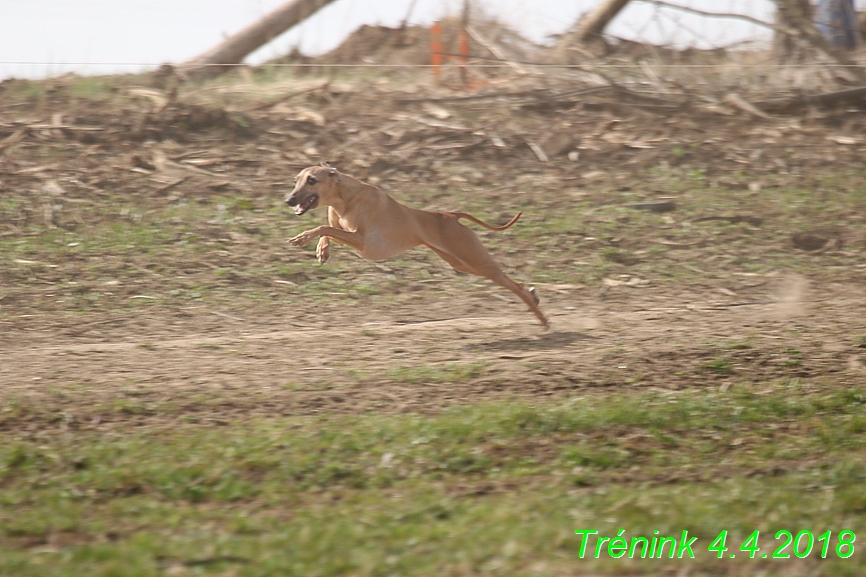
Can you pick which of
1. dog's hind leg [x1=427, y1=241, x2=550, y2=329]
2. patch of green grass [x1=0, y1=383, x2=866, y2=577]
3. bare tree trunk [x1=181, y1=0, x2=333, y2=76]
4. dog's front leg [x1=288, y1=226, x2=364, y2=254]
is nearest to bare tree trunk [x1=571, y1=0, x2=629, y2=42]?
bare tree trunk [x1=181, y1=0, x2=333, y2=76]

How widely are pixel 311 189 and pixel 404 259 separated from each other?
3158mm

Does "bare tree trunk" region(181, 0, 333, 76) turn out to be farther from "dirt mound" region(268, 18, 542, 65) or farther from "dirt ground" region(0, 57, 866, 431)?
"dirt ground" region(0, 57, 866, 431)

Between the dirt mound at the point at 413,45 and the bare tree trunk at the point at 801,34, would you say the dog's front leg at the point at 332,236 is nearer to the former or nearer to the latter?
the dirt mound at the point at 413,45

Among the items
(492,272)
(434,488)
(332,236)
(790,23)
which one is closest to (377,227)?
(332,236)

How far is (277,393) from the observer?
20.0ft

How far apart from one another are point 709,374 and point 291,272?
4903mm

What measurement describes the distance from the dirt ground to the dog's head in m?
1.14

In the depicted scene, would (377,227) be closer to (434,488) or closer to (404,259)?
(404,259)

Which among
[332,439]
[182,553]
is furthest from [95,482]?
[332,439]

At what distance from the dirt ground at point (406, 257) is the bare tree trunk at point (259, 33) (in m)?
0.92

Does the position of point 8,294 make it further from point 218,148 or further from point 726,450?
point 726,450

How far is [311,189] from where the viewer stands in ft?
25.0

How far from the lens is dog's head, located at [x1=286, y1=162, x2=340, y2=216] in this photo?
7.59m

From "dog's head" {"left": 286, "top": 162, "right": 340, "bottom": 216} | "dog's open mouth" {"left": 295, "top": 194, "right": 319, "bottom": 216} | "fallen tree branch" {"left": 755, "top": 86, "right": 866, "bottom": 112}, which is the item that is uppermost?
"fallen tree branch" {"left": 755, "top": 86, "right": 866, "bottom": 112}
